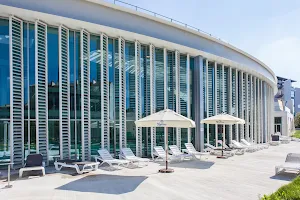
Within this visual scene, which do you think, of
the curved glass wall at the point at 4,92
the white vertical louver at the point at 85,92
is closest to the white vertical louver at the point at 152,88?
the white vertical louver at the point at 85,92

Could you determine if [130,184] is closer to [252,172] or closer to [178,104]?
[252,172]

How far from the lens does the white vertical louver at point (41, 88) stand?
11.3 metres

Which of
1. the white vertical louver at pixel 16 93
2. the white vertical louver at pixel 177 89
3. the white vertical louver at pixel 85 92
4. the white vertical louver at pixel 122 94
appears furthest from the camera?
the white vertical louver at pixel 177 89

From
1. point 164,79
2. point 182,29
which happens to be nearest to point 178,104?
point 164,79

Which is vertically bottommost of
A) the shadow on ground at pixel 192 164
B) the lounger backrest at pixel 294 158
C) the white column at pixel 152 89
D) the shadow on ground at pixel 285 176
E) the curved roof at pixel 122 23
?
the shadow on ground at pixel 192 164

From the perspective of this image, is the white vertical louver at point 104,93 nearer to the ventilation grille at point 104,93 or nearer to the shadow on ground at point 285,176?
the ventilation grille at point 104,93

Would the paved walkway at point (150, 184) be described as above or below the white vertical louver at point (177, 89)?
below

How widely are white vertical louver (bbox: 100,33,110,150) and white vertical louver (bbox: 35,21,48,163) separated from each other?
2.69 m

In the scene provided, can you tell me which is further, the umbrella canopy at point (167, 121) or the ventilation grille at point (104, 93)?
the ventilation grille at point (104, 93)

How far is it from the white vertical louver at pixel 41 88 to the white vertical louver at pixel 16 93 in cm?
60

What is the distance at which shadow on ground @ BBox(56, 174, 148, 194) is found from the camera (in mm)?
7742

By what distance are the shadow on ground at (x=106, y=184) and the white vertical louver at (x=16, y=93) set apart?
3561mm

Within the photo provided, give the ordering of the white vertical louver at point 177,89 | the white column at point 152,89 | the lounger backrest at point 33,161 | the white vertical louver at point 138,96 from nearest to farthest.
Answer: the lounger backrest at point 33,161 < the white vertical louver at point 138,96 < the white column at point 152,89 < the white vertical louver at point 177,89

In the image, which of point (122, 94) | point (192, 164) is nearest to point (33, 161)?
point (122, 94)
